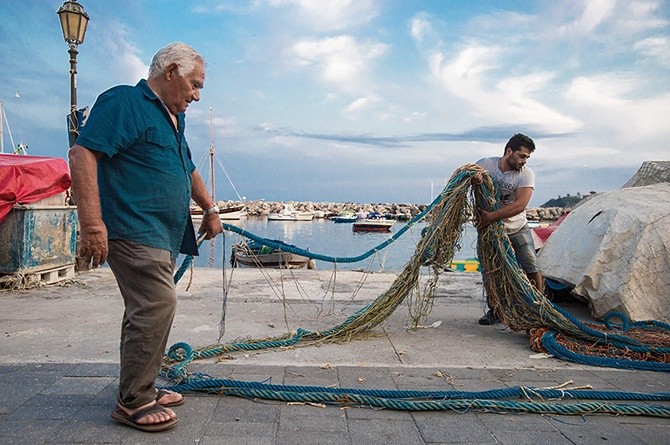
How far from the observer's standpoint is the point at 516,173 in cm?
545

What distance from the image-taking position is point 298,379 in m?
3.73

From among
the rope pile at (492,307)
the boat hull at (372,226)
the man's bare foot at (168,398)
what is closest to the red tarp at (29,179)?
the rope pile at (492,307)

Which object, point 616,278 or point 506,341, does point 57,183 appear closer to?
point 506,341

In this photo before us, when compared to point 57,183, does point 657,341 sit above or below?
below

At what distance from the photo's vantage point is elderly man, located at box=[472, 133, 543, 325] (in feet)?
17.1

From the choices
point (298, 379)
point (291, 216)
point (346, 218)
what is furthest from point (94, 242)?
point (291, 216)

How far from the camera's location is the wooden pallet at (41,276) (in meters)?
7.12

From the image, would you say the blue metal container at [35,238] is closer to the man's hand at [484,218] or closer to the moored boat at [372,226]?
the man's hand at [484,218]

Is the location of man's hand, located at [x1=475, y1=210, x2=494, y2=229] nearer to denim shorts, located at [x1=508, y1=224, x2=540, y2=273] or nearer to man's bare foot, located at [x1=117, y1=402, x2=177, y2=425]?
denim shorts, located at [x1=508, y1=224, x2=540, y2=273]

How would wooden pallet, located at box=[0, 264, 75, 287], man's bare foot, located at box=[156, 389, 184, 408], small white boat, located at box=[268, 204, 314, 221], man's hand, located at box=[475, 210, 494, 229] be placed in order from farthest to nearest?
small white boat, located at box=[268, 204, 314, 221], wooden pallet, located at box=[0, 264, 75, 287], man's hand, located at box=[475, 210, 494, 229], man's bare foot, located at box=[156, 389, 184, 408]

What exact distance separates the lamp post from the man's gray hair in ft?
24.3

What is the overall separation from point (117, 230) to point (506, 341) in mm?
3613

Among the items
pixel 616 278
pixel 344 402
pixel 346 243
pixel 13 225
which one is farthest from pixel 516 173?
pixel 346 243

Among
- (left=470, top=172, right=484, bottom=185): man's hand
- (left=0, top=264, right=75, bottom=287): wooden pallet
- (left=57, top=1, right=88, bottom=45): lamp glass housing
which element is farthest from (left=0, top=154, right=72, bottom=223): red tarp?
(left=470, top=172, right=484, bottom=185): man's hand
